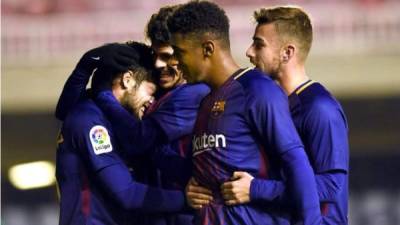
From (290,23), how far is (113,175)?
0.77m

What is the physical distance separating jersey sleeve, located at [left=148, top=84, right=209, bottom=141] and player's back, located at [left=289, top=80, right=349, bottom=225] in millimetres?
340

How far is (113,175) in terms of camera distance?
455 centimetres

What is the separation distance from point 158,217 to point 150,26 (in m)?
0.65

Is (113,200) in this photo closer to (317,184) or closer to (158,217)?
(158,217)

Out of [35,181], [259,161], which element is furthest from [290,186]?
[35,181]

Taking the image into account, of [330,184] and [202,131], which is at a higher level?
[202,131]

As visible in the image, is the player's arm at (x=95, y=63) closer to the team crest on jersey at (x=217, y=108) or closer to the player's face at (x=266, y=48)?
the player's face at (x=266, y=48)

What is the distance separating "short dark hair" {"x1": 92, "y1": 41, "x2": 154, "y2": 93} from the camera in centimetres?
471

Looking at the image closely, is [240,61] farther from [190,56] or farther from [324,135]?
[190,56]

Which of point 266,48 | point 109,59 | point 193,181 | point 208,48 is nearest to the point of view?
point 208,48

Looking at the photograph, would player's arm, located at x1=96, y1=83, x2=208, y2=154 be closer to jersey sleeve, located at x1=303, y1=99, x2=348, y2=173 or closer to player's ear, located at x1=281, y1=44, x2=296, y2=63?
player's ear, located at x1=281, y1=44, x2=296, y2=63

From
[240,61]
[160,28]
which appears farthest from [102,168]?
[240,61]

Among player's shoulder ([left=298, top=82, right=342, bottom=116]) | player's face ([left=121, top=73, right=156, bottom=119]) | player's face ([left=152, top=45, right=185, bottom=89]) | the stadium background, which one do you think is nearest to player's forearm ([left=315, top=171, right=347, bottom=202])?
player's shoulder ([left=298, top=82, right=342, bottom=116])

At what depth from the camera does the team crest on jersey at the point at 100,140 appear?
15.0ft
